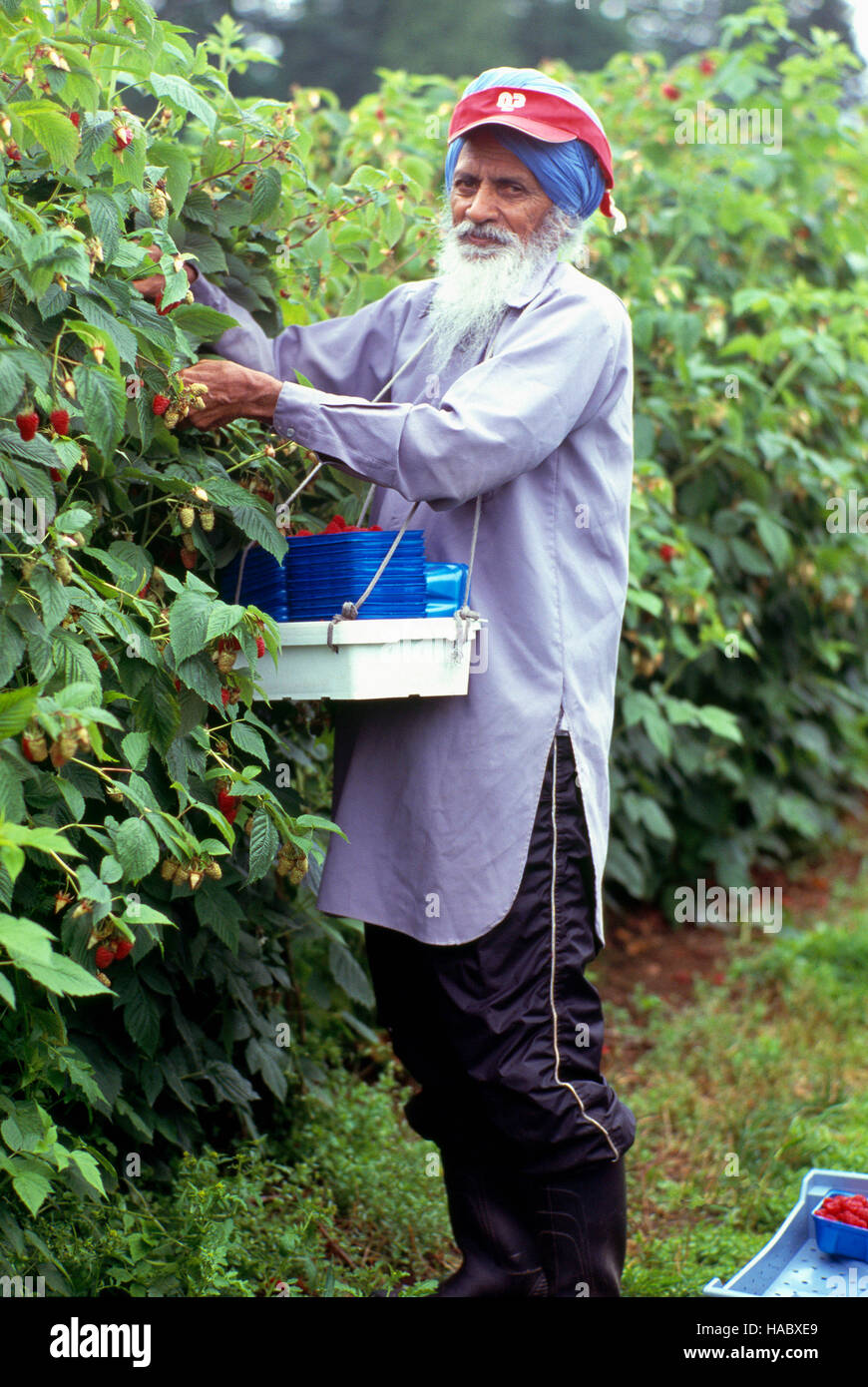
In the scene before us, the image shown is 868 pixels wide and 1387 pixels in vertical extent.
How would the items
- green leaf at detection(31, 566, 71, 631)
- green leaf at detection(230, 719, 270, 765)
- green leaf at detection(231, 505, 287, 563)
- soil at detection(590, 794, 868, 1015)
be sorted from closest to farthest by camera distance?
1. green leaf at detection(31, 566, 71, 631)
2. green leaf at detection(230, 719, 270, 765)
3. green leaf at detection(231, 505, 287, 563)
4. soil at detection(590, 794, 868, 1015)

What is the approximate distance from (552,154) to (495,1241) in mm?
1847

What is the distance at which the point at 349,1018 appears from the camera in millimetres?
3273

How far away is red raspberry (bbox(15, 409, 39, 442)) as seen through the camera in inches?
69.8

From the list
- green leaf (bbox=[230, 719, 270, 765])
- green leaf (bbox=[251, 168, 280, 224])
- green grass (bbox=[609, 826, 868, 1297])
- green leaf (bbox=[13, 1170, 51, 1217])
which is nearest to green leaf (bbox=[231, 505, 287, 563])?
green leaf (bbox=[230, 719, 270, 765])

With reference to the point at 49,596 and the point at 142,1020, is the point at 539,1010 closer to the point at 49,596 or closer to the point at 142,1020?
the point at 142,1020

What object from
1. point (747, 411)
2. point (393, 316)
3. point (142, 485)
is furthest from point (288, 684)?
point (747, 411)

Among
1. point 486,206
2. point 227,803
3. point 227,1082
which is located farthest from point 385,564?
point 227,1082

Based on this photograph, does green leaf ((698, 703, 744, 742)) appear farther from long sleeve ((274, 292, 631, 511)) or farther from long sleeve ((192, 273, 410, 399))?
long sleeve ((274, 292, 631, 511))

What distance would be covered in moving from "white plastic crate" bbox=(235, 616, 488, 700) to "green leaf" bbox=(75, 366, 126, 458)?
413 mm

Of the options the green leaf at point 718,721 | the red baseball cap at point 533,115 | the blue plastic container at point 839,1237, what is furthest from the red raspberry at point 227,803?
the green leaf at point 718,721

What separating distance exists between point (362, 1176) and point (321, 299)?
1867mm

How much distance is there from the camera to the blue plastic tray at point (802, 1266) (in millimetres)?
2295

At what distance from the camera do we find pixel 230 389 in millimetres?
2143

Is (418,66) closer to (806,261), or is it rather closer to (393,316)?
(806,261)
